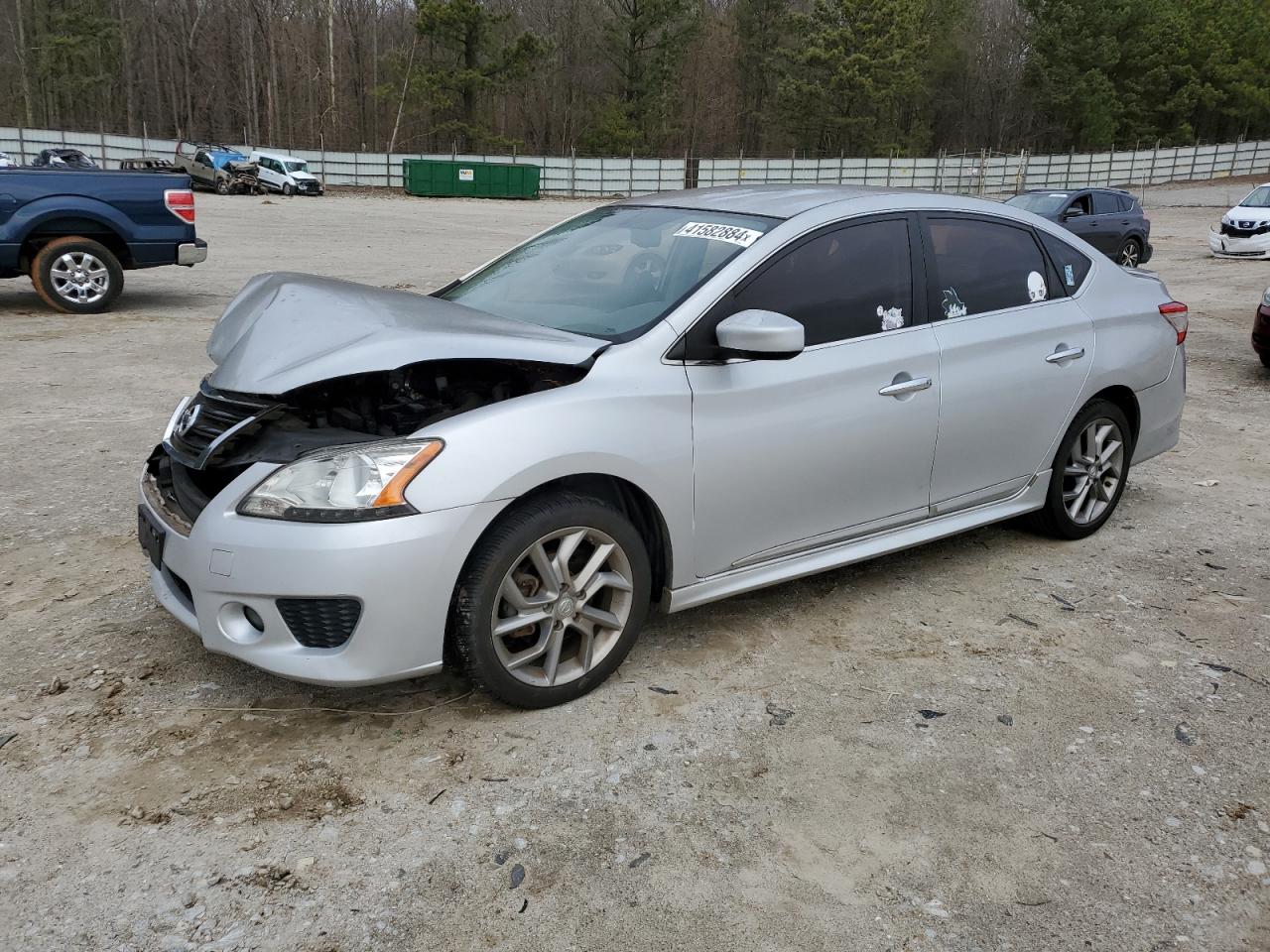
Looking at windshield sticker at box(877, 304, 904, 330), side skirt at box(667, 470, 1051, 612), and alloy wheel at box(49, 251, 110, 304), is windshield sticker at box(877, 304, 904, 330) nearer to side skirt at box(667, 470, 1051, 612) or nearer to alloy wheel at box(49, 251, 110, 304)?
side skirt at box(667, 470, 1051, 612)

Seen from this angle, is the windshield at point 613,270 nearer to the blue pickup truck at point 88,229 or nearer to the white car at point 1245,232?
the blue pickup truck at point 88,229

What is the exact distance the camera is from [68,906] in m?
2.45

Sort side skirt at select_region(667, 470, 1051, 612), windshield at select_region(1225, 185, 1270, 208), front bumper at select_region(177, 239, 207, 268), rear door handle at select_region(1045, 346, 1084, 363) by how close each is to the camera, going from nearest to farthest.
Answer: side skirt at select_region(667, 470, 1051, 612) < rear door handle at select_region(1045, 346, 1084, 363) < front bumper at select_region(177, 239, 207, 268) < windshield at select_region(1225, 185, 1270, 208)

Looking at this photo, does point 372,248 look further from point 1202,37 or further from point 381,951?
point 1202,37

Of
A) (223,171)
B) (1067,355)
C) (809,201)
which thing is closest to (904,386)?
(809,201)

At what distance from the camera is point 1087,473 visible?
493 cm

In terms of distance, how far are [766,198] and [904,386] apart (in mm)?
933

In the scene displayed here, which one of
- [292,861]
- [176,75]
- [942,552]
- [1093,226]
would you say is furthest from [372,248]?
[176,75]

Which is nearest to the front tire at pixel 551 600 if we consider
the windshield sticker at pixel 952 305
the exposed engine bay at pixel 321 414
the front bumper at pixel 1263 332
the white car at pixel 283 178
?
the exposed engine bay at pixel 321 414

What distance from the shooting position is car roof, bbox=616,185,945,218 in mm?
4043

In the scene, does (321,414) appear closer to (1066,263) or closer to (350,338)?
(350,338)

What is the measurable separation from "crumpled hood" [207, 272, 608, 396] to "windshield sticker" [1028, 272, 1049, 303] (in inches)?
85.9

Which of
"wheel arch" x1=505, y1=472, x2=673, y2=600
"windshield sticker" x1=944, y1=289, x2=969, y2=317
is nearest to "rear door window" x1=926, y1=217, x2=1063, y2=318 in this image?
"windshield sticker" x1=944, y1=289, x2=969, y2=317

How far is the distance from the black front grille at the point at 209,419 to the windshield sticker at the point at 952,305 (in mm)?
2585
